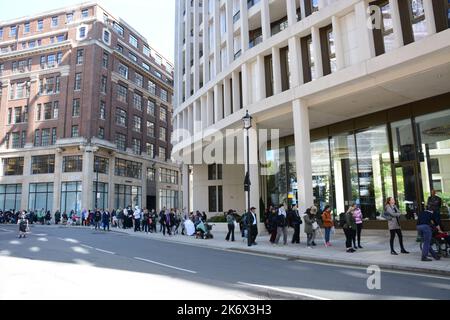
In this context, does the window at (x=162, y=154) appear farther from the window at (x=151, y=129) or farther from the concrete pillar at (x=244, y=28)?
the concrete pillar at (x=244, y=28)

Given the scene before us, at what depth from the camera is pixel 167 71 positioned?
65.5m

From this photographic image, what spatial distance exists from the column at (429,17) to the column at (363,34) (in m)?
2.16

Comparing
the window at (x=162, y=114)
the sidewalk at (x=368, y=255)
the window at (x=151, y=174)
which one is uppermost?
the window at (x=162, y=114)

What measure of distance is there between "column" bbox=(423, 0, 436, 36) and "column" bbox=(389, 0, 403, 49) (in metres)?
1.05

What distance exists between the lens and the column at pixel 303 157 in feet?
55.9

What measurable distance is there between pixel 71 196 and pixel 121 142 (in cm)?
1042

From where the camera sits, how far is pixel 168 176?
199 feet

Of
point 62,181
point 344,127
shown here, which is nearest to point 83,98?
point 62,181

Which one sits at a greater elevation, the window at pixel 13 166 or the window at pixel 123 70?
the window at pixel 123 70

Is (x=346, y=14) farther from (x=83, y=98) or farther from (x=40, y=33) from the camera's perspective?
(x=40, y=33)

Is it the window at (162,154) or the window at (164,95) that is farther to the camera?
the window at (164,95)

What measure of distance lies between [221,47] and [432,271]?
2045 centimetres

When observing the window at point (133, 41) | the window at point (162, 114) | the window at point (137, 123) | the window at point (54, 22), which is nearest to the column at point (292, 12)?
the window at point (137, 123)

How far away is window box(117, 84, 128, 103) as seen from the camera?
50.8 m
